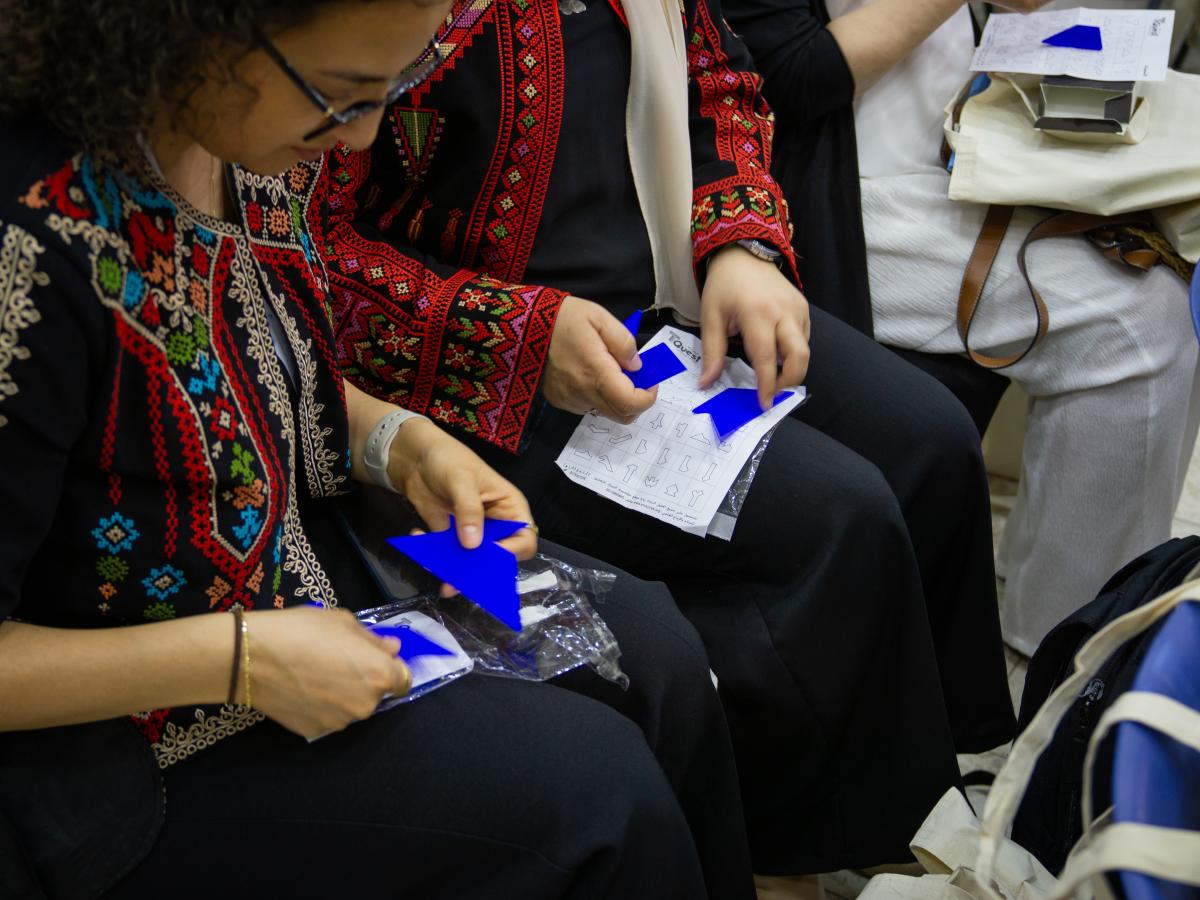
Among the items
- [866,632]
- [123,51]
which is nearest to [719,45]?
[866,632]

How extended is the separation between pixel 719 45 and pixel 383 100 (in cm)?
80

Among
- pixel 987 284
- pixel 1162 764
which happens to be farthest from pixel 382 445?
pixel 987 284

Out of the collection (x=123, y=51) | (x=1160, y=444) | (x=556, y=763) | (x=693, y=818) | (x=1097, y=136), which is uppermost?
(x=123, y=51)

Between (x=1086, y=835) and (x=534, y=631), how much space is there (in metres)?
0.54

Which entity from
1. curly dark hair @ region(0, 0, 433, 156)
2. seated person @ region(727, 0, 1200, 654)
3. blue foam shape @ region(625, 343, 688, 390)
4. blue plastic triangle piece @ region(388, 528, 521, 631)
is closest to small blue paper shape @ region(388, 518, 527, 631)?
blue plastic triangle piece @ region(388, 528, 521, 631)

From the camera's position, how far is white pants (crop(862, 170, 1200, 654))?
5.16 feet

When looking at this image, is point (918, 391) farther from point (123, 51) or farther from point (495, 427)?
point (123, 51)

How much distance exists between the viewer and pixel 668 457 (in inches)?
50.7

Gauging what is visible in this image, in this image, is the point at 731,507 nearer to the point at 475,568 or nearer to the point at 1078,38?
the point at 475,568

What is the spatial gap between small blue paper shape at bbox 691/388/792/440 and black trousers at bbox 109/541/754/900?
421 mm

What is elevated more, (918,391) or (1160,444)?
(918,391)

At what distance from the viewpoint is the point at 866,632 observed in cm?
133

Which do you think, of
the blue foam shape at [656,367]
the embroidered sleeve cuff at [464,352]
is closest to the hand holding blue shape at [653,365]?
the blue foam shape at [656,367]

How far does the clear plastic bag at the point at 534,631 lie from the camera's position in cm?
105
